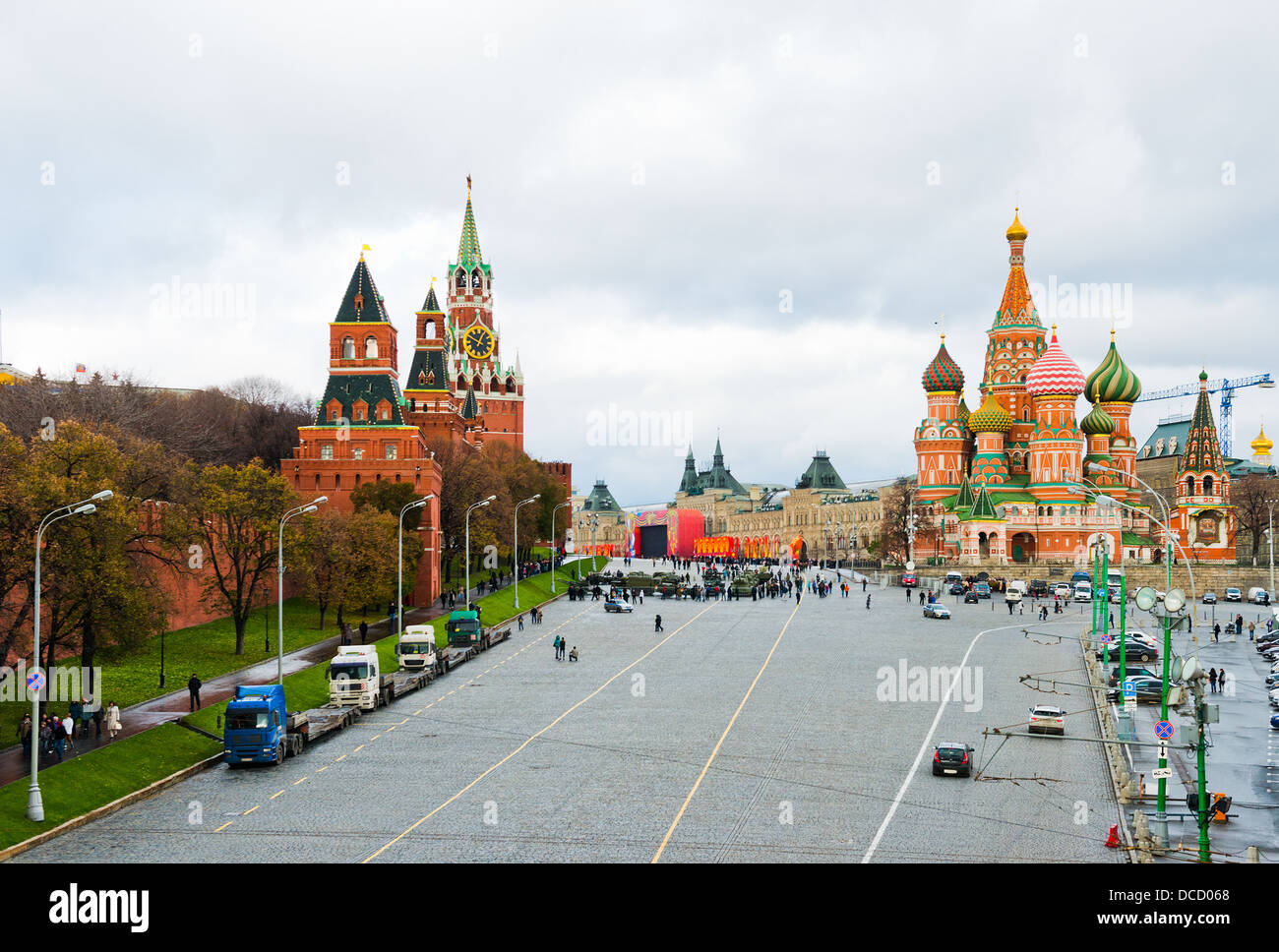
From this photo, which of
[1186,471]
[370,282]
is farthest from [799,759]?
[1186,471]

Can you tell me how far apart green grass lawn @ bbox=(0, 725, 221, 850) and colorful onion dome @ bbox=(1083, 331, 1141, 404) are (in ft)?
359

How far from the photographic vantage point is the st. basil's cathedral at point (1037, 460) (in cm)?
11806

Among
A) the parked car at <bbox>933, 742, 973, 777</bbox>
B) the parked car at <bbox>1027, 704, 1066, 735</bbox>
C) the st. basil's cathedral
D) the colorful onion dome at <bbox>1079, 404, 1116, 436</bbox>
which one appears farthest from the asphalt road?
the colorful onion dome at <bbox>1079, 404, 1116, 436</bbox>

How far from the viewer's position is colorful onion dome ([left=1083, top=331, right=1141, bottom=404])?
128000 mm

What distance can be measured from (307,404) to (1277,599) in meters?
91.5

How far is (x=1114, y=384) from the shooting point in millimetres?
128000

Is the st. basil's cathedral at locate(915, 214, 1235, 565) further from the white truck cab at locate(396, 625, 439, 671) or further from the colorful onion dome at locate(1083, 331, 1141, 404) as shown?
the white truck cab at locate(396, 625, 439, 671)

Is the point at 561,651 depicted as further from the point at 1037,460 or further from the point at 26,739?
the point at 1037,460

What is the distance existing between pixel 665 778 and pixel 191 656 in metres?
25.7

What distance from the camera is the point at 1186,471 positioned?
4702 inches

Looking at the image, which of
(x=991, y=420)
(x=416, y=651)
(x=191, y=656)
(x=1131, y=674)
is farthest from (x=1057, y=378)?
(x=191, y=656)

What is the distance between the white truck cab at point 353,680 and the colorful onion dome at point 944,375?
99007mm

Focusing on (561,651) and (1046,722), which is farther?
(561,651)
